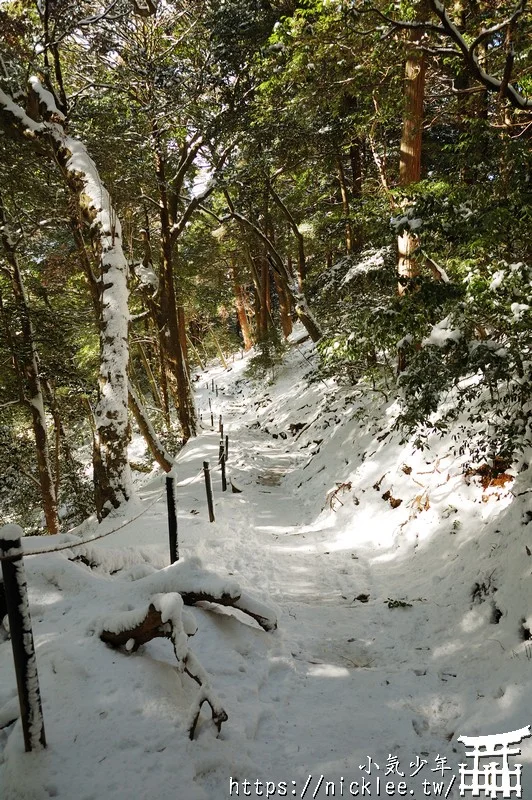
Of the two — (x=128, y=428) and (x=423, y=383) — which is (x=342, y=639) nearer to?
(x=423, y=383)

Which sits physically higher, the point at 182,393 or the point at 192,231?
the point at 192,231

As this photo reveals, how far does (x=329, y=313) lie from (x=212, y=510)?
7538 millimetres

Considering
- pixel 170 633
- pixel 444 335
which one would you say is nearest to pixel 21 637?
pixel 170 633

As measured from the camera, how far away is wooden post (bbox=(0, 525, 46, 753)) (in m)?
2.01

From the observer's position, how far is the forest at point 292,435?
2729 millimetres

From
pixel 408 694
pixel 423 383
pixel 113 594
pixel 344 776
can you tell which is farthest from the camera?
pixel 423 383

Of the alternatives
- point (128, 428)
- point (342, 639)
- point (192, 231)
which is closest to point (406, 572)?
point (342, 639)

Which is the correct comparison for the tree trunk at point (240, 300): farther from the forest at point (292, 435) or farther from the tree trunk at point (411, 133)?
the tree trunk at point (411, 133)

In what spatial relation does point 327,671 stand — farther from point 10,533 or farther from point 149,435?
point 149,435

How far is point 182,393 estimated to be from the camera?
44.7 ft

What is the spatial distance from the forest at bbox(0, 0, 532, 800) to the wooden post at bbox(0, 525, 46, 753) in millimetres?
141

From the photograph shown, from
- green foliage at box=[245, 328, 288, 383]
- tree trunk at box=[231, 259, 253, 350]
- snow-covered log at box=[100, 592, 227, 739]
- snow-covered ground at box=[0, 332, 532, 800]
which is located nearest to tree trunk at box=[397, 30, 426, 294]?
snow-covered ground at box=[0, 332, 532, 800]

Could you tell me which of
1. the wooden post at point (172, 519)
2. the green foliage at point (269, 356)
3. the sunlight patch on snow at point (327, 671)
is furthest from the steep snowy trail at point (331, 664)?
the green foliage at point (269, 356)

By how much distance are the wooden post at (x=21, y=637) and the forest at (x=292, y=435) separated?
0.46 feet
